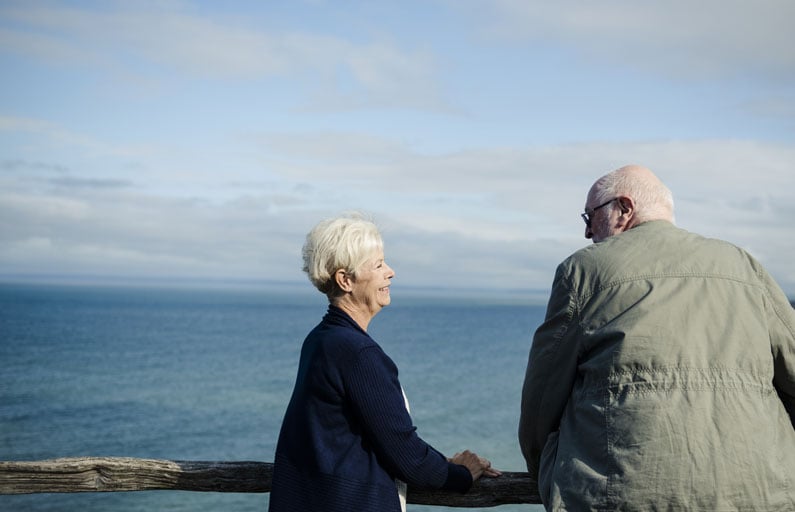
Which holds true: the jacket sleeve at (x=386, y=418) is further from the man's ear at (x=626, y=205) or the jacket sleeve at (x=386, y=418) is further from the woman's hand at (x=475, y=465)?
the man's ear at (x=626, y=205)

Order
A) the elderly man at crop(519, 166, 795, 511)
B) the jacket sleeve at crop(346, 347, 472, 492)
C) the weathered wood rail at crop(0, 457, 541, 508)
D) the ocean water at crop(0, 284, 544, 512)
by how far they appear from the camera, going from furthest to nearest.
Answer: the ocean water at crop(0, 284, 544, 512)
the weathered wood rail at crop(0, 457, 541, 508)
the jacket sleeve at crop(346, 347, 472, 492)
the elderly man at crop(519, 166, 795, 511)

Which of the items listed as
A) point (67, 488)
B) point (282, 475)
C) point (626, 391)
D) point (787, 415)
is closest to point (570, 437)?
point (626, 391)

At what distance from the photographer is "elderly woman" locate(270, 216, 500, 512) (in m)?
2.57

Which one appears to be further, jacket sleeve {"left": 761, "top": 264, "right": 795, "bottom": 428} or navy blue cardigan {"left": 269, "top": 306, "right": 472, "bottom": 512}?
navy blue cardigan {"left": 269, "top": 306, "right": 472, "bottom": 512}

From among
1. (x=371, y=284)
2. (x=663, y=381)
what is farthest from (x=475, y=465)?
(x=663, y=381)

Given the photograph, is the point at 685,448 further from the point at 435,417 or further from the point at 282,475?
the point at 435,417

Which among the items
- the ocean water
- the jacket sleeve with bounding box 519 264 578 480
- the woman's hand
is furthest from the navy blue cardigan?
the ocean water

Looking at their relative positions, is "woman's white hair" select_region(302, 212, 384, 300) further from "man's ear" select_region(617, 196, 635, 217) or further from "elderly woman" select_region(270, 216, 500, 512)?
"man's ear" select_region(617, 196, 635, 217)

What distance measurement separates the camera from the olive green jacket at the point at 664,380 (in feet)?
7.11

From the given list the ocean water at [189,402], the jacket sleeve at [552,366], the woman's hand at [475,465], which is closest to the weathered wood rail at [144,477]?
the woman's hand at [475,465]

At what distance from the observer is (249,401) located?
2828 centimetres

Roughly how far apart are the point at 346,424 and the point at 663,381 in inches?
43.3

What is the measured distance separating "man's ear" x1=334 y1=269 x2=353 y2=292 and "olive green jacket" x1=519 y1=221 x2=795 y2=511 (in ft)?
2.43

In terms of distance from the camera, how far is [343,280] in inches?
109
